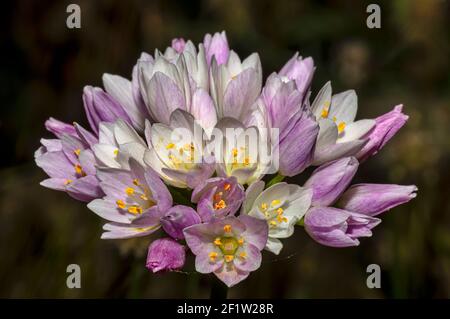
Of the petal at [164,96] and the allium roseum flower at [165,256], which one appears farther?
the petal at [164,96]

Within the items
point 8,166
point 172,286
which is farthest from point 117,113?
point 8,166

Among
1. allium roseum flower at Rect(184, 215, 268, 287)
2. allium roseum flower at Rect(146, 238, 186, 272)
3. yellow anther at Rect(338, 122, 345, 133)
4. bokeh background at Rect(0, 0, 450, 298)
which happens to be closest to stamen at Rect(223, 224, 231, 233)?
allium roseum flower at Rect(184, 215, 268, 287)

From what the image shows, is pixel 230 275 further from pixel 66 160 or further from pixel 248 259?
pixel 66 160

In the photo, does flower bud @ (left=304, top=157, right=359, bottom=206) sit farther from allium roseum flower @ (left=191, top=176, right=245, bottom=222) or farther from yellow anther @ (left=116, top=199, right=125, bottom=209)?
yellow anther @ (left=116, top=199, right=125, bottom=209)

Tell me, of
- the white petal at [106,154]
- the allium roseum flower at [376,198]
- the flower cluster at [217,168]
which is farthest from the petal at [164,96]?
the allium roseum flower at [376,198]

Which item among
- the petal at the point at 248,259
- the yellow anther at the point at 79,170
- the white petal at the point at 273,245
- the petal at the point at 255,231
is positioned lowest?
the petal at the point at 248,259

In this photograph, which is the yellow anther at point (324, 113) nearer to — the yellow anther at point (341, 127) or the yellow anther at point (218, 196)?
the yellow anther at point (341, 127)

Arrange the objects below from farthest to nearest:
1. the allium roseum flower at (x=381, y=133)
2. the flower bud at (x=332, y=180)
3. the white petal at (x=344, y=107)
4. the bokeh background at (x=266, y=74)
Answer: the bokeh background at (x=266, y=74)
the white petal at (x=344, y=107)
the allium roseum flower at (x=381, y=133)
the flower bud at (x=332, y=180)
